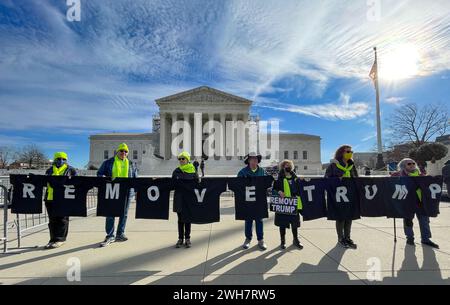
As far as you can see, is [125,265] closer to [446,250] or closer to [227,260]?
[227,260]

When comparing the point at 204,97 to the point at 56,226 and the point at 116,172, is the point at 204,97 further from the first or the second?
the point at 56,226

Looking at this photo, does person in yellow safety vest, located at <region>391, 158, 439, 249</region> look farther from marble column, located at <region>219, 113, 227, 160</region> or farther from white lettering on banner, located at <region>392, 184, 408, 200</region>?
marble column, located at <region>219, 113, 227, 160</region>

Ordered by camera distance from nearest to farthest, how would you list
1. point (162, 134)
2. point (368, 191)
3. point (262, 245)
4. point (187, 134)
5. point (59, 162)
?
1. point (262, 245)
2. point (368, 191)
3. point (59, 162)
4. point (162, 134)
5. point (187, 134)

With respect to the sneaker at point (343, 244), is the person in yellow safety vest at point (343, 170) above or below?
above

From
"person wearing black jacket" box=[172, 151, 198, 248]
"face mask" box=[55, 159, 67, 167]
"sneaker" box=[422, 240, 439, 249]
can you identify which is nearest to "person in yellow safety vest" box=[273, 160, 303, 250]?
"person wearing black jacket" box=[172, 151, 198, 248]

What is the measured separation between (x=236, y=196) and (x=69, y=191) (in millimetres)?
3675

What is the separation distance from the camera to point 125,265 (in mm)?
4371

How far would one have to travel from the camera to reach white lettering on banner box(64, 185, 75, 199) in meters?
5.64

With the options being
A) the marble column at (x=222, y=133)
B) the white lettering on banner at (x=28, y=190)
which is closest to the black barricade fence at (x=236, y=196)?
the white lettering on banner at (x=28, y=190)

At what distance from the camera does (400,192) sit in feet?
18.4

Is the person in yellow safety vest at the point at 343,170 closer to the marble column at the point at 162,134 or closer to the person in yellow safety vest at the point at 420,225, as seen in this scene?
the person in yellow safety vest at the point at 420,225

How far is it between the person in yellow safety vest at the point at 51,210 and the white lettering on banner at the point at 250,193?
405 cm

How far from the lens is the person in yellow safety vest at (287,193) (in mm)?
5316

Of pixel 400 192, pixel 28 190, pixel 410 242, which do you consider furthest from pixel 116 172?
pixel 410 242
